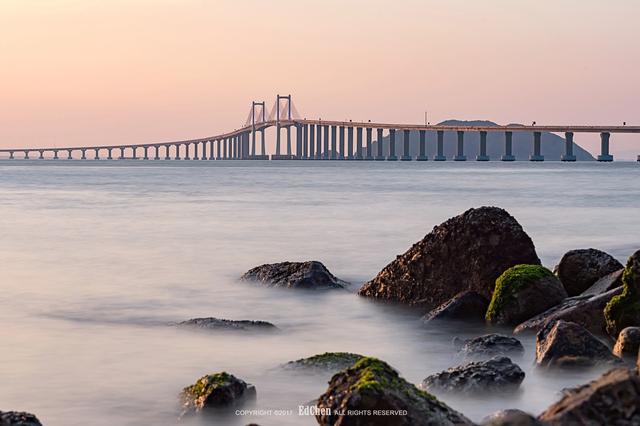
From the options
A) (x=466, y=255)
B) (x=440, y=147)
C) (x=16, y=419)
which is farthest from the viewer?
(x=440, y=147)

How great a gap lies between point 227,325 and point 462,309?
224 centimetres

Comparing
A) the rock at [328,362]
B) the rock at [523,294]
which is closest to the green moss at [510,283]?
the rock at [523,294]

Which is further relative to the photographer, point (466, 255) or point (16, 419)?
point (466, 255)

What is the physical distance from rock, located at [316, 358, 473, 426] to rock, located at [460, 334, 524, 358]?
303 cm

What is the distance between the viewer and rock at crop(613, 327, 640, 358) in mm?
7863

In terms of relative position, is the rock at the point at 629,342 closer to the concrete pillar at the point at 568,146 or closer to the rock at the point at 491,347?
the rock at the point at 491,347

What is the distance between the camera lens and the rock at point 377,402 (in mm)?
4953

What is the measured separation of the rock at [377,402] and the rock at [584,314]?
13.5 feet

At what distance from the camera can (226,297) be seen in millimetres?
12516

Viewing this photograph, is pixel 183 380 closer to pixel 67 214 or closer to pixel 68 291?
pixel 68 291

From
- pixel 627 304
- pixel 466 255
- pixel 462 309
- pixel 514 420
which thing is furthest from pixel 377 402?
pixel 466 255

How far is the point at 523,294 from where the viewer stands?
9.78m

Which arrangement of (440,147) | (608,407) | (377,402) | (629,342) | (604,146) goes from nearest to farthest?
(608,407) → (377,402) → (629,342) → (604,146) → (440,147)

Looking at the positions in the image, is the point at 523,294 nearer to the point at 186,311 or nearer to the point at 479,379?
the point at 479,379
